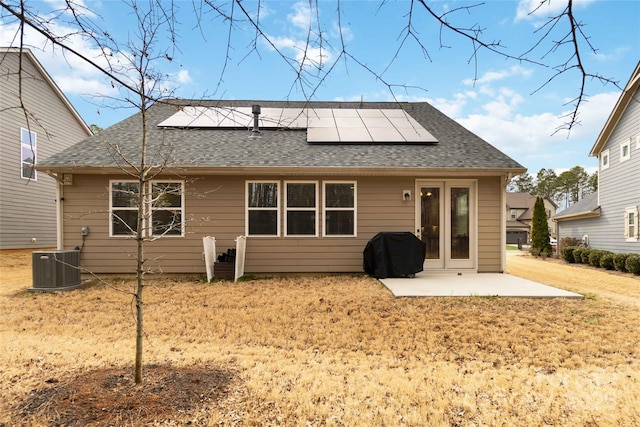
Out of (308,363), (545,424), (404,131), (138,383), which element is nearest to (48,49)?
(138,383)

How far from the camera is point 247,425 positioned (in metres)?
2.31

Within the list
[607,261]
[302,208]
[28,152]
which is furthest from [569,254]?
[28,152]

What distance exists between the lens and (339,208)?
8.27 meters

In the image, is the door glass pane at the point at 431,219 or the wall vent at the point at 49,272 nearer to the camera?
the wall vent at the point at 49,272

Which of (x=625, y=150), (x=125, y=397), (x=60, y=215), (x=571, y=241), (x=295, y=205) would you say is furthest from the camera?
(x=571, y=241)

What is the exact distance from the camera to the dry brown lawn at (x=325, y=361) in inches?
95.8

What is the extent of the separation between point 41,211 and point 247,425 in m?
15.3

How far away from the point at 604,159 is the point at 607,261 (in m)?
4.85

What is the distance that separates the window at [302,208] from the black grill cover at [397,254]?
1562 mm

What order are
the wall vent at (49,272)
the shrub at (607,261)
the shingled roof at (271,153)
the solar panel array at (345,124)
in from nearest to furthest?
the wall vent at (49,272)
the shingled roof at (271,153)
the solar panel array at (345,124)
the shrub at (607,261)

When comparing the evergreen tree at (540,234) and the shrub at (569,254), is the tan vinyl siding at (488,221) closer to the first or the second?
the shrub at (569,254)

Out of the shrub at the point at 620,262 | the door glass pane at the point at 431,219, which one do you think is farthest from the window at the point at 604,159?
the door glass pane at the point at 431,219

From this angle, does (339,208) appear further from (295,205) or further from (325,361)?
(325,361)

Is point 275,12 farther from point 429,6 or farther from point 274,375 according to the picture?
point 274,375
